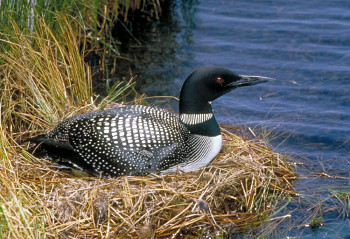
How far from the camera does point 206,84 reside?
16.2ft

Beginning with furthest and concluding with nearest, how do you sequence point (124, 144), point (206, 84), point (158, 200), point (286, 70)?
point (286, 70) < point (206, 84) < point (124, 144) < point (158, 200)

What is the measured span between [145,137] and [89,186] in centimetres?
53

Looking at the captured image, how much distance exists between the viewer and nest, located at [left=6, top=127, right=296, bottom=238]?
438 centimetres

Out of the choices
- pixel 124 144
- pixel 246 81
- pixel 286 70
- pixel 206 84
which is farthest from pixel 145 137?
pixel 286 70

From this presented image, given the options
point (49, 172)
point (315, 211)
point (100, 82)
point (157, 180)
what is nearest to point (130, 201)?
point (157, 180)

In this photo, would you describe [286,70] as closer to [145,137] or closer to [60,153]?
[145,137]

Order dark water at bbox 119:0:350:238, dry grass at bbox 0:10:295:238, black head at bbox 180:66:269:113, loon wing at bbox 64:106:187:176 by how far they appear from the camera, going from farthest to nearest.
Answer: dark water at bbox 119:0:350:238 → black head at bbox 180:66:269:113 → loon wing at bbox 64:106:187:176 → dry grass at bbox 0:10:295:238

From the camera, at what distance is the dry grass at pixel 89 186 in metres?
4.33

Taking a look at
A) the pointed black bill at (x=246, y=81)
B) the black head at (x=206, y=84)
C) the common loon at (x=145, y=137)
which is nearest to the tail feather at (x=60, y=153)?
the common loon at (x=145, y=137)

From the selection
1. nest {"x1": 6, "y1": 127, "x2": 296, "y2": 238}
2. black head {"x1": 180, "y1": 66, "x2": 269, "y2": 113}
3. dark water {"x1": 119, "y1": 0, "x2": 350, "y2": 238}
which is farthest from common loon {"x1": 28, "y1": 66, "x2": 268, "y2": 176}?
dark water {"x1": 119, "y1": 0, "x2": 350, "y2": 238}

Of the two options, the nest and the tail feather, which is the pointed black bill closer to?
the nest

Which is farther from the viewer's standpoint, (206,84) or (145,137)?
(206,84)

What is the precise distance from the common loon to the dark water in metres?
0.83

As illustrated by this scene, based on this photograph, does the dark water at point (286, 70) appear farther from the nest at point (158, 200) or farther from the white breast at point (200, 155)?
the white breast at point (200, 155)
